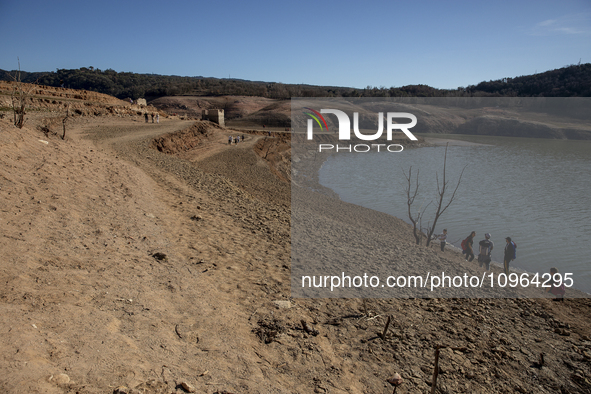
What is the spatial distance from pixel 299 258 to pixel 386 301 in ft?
7.66

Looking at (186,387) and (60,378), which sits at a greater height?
(60,378)

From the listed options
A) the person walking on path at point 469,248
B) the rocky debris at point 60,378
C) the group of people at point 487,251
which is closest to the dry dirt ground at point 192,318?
the rocky debris at point 60,378

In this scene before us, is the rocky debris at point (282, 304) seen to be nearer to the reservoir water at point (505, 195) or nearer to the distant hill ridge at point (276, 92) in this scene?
the reservoir water at point (505, 195)

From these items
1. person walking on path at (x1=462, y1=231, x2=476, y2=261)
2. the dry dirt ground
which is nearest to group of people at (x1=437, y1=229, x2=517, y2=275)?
person walking on path at (x1=462, y1=231, x2=476, y2=261)

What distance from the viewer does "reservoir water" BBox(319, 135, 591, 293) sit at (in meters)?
13.4

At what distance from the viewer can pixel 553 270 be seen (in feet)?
27.9

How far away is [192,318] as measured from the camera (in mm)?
4488

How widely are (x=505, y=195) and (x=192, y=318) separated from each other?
847 inches

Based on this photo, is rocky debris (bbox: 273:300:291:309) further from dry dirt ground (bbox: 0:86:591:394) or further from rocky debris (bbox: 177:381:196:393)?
rocky debris (bbox: 177:381:196:393)

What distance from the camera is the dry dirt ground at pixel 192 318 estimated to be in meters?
3.24

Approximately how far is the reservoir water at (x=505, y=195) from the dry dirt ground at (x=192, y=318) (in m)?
5.92

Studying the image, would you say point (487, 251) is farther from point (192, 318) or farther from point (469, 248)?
point (192, 318)

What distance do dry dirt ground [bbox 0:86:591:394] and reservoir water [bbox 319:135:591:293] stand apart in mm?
5916

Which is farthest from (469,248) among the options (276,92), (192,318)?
(276,92)
